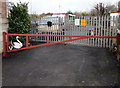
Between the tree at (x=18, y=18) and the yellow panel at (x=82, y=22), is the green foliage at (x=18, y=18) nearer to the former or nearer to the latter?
the tree at (x=18, y=18)

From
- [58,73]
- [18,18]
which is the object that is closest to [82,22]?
[18,18]

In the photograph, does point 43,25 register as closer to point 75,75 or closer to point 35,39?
point 35,39

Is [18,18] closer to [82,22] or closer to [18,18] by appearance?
[18,18]

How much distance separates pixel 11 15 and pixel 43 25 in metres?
2.84

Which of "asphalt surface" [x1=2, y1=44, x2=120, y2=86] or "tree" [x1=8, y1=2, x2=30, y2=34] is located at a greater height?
"tree" [x1=8, y1=2, x2=30, y2=34]

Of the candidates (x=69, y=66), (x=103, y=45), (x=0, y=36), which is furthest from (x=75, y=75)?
→ (x=103, y=45)

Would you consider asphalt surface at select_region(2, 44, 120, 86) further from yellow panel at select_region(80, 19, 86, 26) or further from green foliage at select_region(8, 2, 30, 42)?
→ yellow panel at select_region(80, 19, 86, 26)

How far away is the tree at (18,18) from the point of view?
826cm

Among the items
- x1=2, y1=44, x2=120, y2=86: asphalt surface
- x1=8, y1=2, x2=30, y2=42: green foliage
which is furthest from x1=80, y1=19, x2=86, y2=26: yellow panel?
x1=2, y1=44, x2=120, y2=86: asphalt surface

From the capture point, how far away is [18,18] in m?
8.51

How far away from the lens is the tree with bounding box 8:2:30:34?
8.26 meters

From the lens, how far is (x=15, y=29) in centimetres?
831

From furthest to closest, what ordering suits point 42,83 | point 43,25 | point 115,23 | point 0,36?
point 43,25
point 115,23
point 0,36
point 42,83

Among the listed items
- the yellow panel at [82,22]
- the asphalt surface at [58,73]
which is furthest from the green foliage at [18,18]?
the yellow panel at [82,22]
